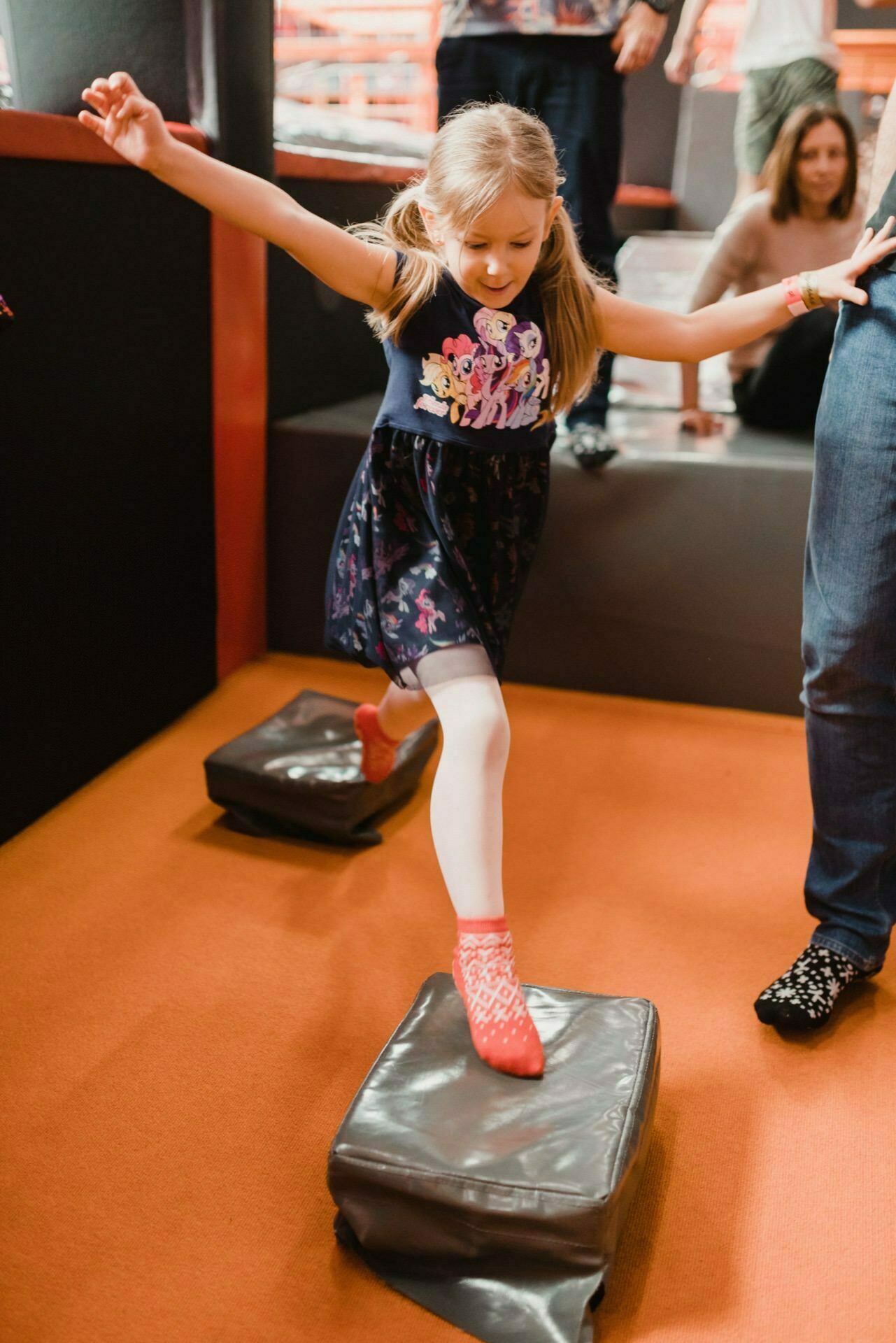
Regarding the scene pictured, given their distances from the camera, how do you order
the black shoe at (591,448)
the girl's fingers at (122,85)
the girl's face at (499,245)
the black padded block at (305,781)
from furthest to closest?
1. the black shoe at (591,448)
2. the black padded block at (305,781)
3. the girl's face at (499,245)
4. the girl's fingers at (122,85)

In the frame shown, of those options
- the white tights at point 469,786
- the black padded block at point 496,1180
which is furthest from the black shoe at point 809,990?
the white tights at point 469,786

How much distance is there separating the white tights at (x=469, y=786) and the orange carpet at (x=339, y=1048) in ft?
0.88

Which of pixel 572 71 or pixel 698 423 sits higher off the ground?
pixel 572 71

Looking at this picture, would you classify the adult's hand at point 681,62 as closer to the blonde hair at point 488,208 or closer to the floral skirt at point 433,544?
the blonde hair at point 488,208

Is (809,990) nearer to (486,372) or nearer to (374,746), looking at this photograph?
(374,746)

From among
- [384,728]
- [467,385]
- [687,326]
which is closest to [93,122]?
[467,385]

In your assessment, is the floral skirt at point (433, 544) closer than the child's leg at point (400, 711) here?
Yes

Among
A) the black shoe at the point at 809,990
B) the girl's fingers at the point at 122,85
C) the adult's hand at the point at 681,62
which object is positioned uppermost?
the adult's hand at the point at 681,62

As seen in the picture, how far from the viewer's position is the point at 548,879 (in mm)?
1758

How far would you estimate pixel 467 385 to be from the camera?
4.42 feet

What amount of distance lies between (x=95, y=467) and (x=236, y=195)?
0.75 metres

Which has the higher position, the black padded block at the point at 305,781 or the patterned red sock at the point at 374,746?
the patterned red sock at the point at 374,746

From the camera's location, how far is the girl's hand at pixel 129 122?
3.76 feet

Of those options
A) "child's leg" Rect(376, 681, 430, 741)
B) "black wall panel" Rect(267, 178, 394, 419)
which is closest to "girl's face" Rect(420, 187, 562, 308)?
"child's leg" Rect(376, 681, 430, 741)
